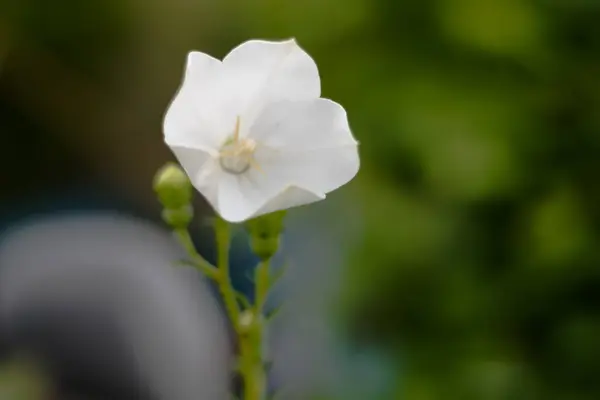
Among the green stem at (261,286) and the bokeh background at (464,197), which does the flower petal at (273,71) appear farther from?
the bokeh background at (464,197)

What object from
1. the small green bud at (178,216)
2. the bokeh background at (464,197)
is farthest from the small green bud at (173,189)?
the bokeh background at (464,197)

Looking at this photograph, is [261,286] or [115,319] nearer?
[261,286]

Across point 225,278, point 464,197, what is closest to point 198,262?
point 225,278

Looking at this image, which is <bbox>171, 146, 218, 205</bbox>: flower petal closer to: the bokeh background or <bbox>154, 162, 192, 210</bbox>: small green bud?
<bbox>154, 162, 192, 210</bbox>: small green bud

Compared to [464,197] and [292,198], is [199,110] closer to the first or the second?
[292,198]

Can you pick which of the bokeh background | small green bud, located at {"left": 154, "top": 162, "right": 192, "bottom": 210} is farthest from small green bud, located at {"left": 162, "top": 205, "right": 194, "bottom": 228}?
→ the bokeh background

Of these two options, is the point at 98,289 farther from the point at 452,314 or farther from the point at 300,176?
the point at 300,176
